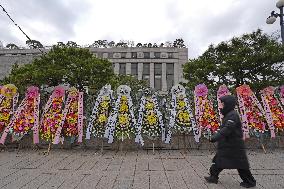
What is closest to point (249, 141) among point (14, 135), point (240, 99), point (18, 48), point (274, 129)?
point (274, 129)

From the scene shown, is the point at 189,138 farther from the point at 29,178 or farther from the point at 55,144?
the point at 29,178

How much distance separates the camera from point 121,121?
848 cm

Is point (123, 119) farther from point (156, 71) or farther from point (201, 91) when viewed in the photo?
point (156, 71)

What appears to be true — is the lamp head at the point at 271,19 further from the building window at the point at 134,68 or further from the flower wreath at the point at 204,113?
the building window at the point at 134,68

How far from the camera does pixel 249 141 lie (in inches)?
359

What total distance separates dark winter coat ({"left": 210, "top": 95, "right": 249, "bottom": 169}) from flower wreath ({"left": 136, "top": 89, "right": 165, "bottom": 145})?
3749mm

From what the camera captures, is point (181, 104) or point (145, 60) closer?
point (181, 104)

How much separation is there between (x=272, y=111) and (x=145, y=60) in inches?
1849

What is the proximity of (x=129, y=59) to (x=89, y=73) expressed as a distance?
3529cm

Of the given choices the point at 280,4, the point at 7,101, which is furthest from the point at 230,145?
the point at 280,4

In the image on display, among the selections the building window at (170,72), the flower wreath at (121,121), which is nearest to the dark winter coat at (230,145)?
the flower wreath at (121,121)

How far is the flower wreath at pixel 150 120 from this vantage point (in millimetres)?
8547

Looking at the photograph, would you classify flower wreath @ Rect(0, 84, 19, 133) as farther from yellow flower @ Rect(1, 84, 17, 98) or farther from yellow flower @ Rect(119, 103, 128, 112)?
yellow flower @ Rect(119, 103, 128, 112)

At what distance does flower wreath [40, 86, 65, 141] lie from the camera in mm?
8594
